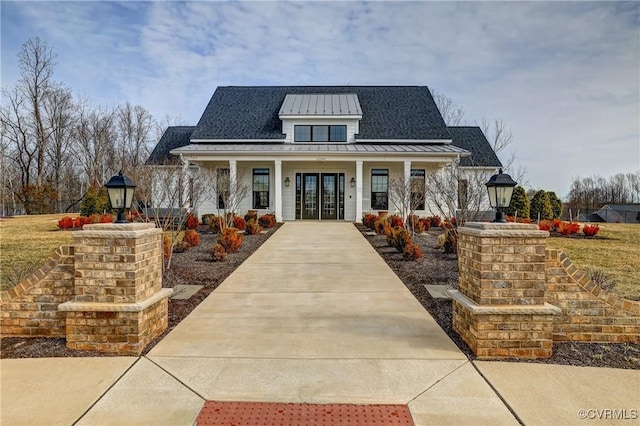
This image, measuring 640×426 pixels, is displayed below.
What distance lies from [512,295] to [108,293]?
12.4 ft

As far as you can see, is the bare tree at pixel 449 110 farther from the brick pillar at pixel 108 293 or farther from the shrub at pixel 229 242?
the brick pillar at pixel 108 293

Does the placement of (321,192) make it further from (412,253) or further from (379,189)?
(412,253)

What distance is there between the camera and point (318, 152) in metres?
A: 15.8

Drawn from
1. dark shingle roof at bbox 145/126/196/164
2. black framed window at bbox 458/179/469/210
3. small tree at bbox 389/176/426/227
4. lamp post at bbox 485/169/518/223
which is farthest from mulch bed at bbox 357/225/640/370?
dark shingle roof at bbox 145/126/196/164

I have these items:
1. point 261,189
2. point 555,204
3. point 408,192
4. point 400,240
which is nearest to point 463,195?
point 400,240

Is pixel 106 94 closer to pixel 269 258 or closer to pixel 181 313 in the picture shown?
pixel 269 258

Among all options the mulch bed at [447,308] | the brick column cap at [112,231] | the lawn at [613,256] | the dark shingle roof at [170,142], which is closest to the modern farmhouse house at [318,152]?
the dark shingle roof at [170,142]

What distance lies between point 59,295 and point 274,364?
7.83ft

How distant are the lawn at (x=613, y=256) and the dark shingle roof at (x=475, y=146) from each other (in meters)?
7.10

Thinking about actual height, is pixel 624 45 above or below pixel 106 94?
below

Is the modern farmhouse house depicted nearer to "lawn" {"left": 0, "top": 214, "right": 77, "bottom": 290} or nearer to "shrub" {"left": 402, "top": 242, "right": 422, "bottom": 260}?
"lawn" {"left": 0, "top": 214, "right": 77, "bottom": 290}

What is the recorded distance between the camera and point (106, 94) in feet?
108

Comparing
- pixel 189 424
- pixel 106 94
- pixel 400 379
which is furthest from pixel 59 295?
pixel 106 94

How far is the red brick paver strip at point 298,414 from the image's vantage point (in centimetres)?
232
